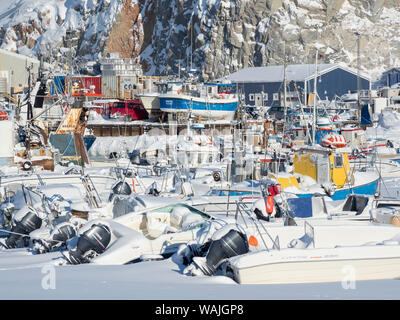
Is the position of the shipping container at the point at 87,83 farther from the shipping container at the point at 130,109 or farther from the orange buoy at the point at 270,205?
the orange buoy at the point at 270,205

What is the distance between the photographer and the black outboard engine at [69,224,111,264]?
732 cm

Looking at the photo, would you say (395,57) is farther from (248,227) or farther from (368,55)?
(248,227)

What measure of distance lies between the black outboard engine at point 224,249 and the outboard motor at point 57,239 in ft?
9.31

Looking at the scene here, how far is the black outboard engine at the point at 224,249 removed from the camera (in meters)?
6.40

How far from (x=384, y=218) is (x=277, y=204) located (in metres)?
1.62

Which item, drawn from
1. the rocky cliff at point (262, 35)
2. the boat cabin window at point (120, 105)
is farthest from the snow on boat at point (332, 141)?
the rocky cliff at point (262, 35)

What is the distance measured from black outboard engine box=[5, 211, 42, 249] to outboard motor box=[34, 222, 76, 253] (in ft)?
2.89

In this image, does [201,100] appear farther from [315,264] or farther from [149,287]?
[149,287]

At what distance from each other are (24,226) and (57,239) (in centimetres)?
110

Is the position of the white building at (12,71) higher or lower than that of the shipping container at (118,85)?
higher

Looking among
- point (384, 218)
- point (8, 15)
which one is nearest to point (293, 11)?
point (8, 15)

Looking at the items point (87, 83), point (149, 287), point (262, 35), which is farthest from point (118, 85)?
point (149, 287)

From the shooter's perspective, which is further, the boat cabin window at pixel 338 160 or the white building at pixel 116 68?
the white building at pixel 116 68

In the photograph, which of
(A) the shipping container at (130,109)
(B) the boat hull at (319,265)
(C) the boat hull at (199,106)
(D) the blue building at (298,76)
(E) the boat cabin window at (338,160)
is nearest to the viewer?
(B) the boat hull at (319,265)
